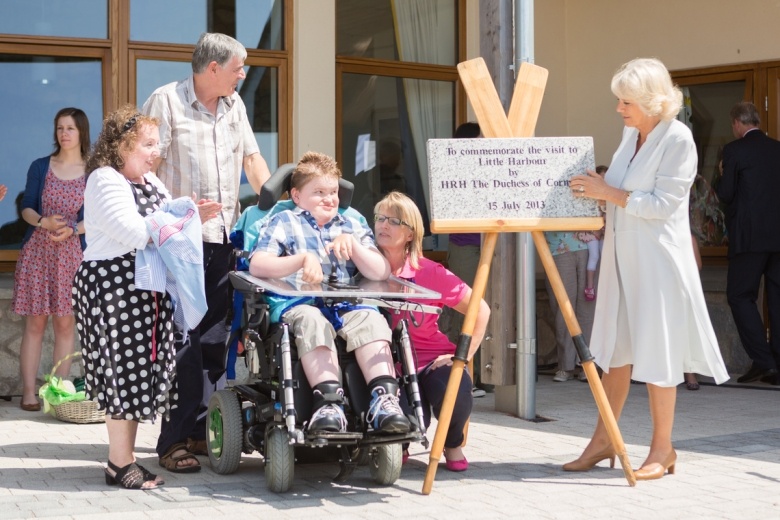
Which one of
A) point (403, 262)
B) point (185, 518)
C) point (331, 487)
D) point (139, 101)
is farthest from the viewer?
point (139, 101)

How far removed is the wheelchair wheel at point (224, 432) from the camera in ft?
16.4

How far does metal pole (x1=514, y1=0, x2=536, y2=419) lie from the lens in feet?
22.7

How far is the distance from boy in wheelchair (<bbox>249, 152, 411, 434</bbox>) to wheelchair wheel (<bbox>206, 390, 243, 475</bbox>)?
50 centimetres

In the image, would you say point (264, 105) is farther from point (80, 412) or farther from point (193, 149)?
point (193, 149)

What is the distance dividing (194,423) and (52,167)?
2.88m

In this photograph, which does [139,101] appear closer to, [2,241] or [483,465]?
[2,241]

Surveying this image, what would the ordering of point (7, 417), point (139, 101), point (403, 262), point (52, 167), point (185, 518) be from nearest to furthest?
point (185, 518), point (403, 262), point (7, 417), point (52, 167), point (139, 101)

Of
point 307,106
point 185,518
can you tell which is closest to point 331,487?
point 185,518

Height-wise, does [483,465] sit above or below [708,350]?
below

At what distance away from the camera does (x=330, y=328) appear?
4.64 metres

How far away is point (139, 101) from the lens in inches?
318

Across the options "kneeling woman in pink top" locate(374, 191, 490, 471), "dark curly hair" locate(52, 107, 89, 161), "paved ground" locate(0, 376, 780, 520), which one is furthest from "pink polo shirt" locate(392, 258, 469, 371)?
"dark curly hair" locate(52, 107, 89, 161)

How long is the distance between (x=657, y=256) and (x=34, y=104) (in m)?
4.88

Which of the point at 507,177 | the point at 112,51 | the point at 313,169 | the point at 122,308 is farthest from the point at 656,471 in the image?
the point at 112,51
